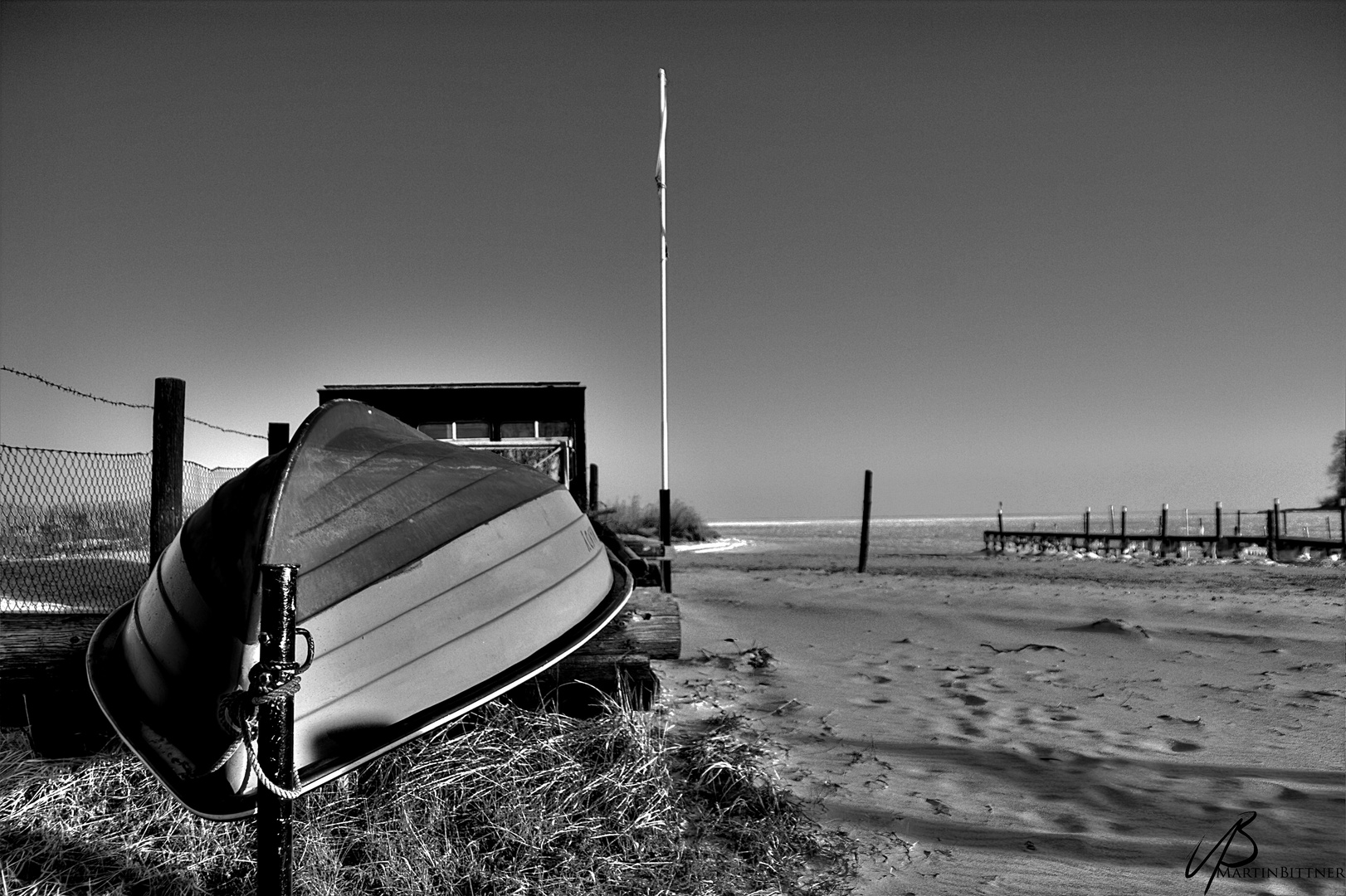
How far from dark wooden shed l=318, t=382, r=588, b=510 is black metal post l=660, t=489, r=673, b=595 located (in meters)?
2.49

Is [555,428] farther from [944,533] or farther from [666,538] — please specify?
[944,533]

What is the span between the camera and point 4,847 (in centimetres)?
244

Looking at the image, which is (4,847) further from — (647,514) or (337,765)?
(647,514)

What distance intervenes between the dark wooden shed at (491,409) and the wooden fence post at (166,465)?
20.6ft

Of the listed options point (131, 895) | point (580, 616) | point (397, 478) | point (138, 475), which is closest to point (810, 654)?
point (580, 616)

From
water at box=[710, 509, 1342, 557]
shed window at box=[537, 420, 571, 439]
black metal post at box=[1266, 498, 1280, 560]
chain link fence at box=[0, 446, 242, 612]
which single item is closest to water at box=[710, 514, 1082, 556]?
water at box=[710, 509, 1342, 557]

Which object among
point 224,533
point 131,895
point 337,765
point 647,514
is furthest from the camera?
point 647,514

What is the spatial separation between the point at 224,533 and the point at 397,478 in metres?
0.53

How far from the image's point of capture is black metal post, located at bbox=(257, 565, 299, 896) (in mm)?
1780

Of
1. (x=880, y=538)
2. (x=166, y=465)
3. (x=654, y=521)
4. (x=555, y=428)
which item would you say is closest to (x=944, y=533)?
(x=880, y=538)

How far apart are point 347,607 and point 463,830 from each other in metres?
0.87

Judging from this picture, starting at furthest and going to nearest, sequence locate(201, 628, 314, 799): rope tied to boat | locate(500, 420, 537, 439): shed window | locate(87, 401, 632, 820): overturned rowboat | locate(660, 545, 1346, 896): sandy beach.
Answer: locate(500, 420, 537, 439): shed window
locate(660, 545, 1346, 896): sandy beach
locate(87, 401, 632, 820): overturned rowboat
locate(201, 628, 314, 799): rope tied to boat

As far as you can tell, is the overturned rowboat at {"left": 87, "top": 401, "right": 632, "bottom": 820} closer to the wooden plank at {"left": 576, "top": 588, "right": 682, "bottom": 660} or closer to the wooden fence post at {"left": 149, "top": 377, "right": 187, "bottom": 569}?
the wooden plank at {"left": 576, "top": 588, "right": 682, "bottom": 660}

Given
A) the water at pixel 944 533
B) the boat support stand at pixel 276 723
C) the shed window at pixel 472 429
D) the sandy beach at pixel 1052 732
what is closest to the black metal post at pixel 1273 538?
the water at pixel 944 533
